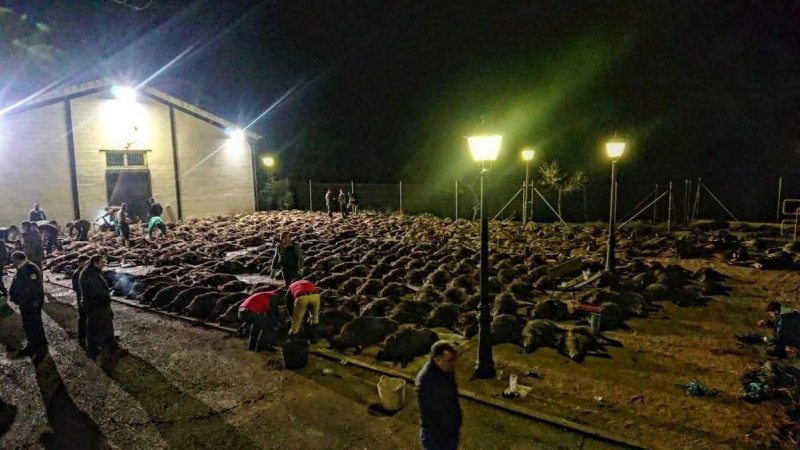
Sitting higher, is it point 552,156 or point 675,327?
point 552,156

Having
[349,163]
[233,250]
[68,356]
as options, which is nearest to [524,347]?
[68,356]

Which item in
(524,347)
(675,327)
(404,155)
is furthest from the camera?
(404,155)

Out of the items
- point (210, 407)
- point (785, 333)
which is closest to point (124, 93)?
point (210, 407)

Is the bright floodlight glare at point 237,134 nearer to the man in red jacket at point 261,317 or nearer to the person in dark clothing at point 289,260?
the person in dark clothing at point 289,260

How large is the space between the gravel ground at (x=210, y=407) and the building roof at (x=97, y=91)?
21.5m

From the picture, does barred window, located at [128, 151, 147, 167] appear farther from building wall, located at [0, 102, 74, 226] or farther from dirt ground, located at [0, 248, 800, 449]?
dirt ground, located at [0, 248, 800, 449]

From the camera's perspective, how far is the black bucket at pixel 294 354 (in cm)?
844

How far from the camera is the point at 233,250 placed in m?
21.2

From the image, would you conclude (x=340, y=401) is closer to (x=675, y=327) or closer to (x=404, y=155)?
(x=675, y=327)

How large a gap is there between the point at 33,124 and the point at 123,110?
15.7ft

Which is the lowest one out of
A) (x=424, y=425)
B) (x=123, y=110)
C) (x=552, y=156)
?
(x=424, y=425)

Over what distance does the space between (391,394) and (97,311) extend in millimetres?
6292

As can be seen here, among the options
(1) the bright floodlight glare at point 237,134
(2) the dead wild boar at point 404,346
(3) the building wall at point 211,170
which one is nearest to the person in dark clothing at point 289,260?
(2) the dead wild boar at point 404,346

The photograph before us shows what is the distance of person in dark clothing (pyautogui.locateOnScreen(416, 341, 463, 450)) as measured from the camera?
476 cm
